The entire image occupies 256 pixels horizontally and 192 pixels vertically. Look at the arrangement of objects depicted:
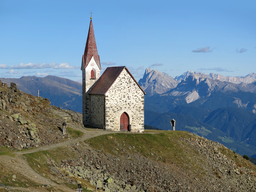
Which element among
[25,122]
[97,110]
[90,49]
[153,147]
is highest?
[90,49]

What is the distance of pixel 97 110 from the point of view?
55.8 meters

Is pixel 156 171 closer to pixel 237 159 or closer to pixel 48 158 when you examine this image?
pixel 48 158

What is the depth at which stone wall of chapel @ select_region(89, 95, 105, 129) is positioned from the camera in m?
54.0

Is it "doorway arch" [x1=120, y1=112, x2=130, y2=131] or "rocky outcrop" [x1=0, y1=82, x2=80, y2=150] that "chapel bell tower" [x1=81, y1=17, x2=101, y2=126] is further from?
"rocky outcrop" [x1=0, y1=82, x2=80, y2=150]

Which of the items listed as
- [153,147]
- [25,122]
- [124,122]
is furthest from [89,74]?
[25,122]

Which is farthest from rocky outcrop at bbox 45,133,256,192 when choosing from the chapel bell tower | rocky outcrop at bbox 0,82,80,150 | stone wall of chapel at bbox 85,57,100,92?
stone wall of chapel at bbox 85,57,100,92

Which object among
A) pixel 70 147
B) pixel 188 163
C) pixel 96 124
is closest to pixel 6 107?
pixel 70 147

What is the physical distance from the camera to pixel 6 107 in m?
41.0

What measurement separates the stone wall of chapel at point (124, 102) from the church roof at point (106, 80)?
26.9 inches

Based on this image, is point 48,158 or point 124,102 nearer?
point 48,158

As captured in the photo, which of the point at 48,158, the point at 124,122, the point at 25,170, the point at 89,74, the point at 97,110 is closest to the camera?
the point at 25,170

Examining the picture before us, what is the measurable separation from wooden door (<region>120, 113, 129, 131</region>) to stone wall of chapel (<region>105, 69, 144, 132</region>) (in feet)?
2.41

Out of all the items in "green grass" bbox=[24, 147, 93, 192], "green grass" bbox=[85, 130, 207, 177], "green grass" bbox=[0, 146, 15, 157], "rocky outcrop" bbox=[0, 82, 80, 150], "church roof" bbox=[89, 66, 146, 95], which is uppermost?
"church roof" bbox=[89, 66, 146, 95]

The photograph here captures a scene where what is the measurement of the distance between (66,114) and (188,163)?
2405 cm
